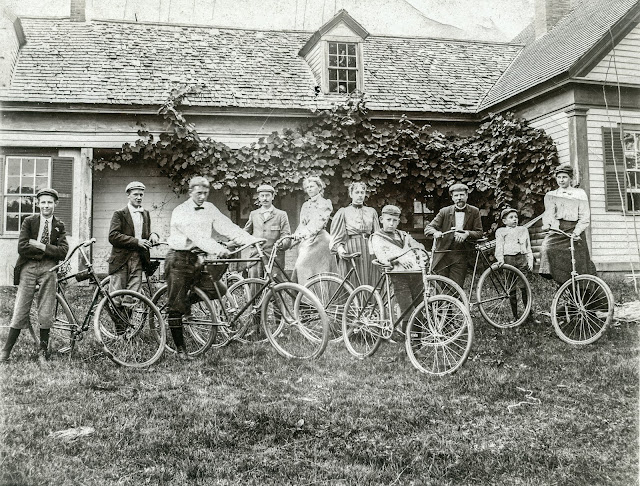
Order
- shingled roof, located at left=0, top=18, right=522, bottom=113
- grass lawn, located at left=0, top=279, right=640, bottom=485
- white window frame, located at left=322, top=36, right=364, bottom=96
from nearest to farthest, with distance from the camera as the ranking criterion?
grass lawn, located at left=0, top=279, right=640, bottom=485 → shingled roof, located at left=0, top=18, right=522, bottom=113 → white window frame, located at left=322, top=36, right=364, bottom=96

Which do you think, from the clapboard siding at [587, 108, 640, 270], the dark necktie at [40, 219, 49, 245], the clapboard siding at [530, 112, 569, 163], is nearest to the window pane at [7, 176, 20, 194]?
the dark necktie at [40, 219, 49, 245]

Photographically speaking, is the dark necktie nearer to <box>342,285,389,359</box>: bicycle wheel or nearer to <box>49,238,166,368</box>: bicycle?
<box>49,238,166,368</box>: bicycle

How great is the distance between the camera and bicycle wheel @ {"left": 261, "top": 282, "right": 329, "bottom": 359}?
206 inches

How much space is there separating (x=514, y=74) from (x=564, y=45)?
1.39 m

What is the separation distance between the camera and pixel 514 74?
42.3ft

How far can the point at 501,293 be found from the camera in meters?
6.91

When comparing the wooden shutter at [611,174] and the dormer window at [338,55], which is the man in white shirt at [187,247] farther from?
the dormer window at [338,55]

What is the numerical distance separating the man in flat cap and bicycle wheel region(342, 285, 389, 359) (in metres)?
2.70

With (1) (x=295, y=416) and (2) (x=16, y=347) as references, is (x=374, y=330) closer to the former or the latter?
(1) (x=295, y=416)

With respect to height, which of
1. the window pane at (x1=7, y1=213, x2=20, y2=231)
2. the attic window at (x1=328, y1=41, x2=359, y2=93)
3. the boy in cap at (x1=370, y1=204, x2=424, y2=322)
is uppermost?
the attic window at (x1=328, y1=41, x2=359, y2=93)

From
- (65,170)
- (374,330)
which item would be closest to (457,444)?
Result: (374,330)

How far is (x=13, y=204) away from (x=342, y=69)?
713cm

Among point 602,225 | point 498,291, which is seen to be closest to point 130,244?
point 498,291

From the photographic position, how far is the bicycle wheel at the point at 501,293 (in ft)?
22.4
